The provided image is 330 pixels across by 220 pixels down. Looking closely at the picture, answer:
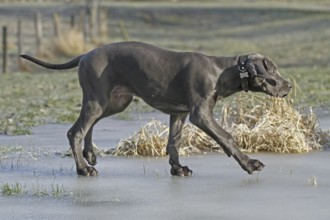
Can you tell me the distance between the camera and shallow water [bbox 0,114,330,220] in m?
7.94

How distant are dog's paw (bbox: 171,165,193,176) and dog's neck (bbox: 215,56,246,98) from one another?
73 centimetres

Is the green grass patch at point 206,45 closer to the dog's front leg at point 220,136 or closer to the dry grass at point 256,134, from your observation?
the dry grass at point 256,134

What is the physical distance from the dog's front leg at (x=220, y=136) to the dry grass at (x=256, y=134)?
136 centimetres

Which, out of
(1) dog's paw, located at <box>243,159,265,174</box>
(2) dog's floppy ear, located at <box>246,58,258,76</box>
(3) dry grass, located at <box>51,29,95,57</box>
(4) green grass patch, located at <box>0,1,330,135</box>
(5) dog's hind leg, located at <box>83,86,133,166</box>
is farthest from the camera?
(3) dry grass, located at <box>51,29,95,57</box>

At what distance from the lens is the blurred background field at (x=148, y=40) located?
56.0 feet

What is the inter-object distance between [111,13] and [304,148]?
2402 inches

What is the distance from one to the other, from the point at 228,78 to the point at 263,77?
1.05 feet

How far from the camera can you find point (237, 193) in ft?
28.7

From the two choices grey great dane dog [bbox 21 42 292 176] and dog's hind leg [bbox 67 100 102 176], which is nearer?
grey great dane dog [bbox 21 42 292 176]

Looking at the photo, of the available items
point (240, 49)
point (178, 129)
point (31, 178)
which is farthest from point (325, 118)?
point (240, 49)

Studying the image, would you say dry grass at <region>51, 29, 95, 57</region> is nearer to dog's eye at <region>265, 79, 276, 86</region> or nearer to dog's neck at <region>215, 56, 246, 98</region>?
dog's neck at <region>215, 56, 246, 98</region>

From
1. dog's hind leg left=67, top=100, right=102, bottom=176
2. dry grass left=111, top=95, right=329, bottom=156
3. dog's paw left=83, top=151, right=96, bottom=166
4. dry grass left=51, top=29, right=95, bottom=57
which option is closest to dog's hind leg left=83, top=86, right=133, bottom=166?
dog's paw left=83, top=151, right=96, bottom=166

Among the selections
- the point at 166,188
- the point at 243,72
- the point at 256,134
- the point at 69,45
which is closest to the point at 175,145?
the point at 243,72

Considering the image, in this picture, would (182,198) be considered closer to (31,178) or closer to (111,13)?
(31,178)
